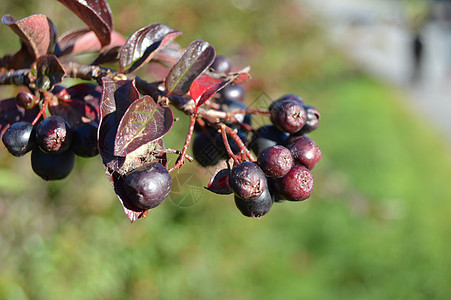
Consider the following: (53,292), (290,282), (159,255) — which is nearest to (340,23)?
(290,282)

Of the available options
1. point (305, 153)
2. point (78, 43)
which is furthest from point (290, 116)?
point (78, 43)

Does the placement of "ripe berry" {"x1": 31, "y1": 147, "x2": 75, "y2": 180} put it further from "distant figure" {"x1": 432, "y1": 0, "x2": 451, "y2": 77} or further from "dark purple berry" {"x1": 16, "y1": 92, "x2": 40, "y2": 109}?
"distant figure" {"x1": 432, "y1": 0, "x2": 451, "y2": 77}

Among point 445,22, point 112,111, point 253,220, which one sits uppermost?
point 112,111

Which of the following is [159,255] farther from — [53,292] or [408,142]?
[408,142]

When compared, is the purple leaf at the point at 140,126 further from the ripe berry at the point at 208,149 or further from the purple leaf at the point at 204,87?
the ripe berry at the point at 208,149

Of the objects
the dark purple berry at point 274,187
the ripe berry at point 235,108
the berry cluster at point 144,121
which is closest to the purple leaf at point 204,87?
the berry cluster at point 144,121

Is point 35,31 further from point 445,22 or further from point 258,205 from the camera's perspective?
point 445,22
